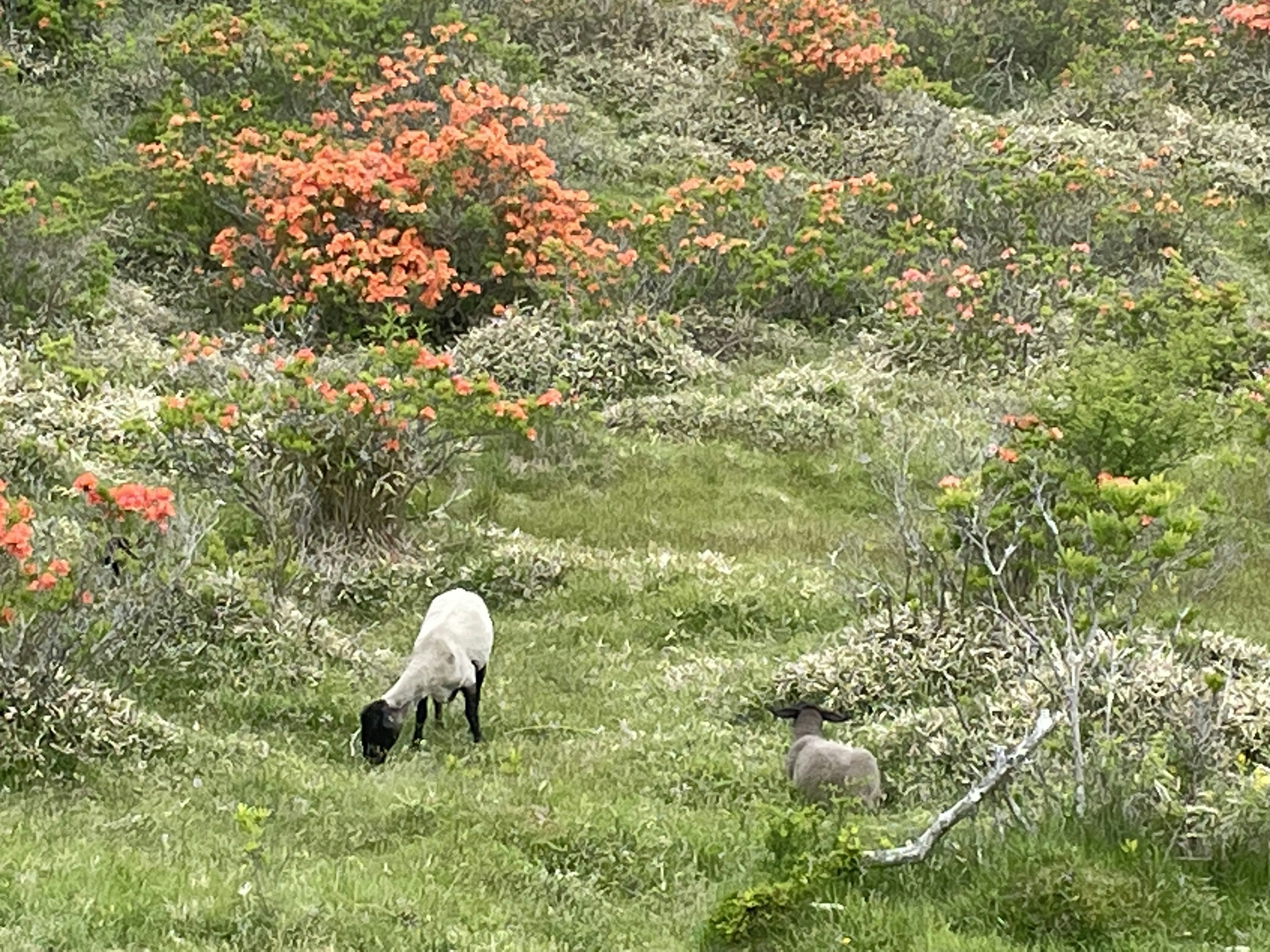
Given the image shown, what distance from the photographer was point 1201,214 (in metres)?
17.2

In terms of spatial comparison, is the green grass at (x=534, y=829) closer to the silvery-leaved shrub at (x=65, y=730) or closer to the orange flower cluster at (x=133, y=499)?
the silvery-leaved shrub at (x=65, y=730)

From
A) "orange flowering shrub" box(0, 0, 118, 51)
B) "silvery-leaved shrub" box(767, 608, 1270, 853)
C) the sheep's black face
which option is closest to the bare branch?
"silvery-leaved shrub" box(767, 608, 1270, 853)

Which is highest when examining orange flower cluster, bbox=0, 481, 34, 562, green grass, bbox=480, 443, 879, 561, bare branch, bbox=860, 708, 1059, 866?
bare branch, bbox=860, 708, 1059, 866

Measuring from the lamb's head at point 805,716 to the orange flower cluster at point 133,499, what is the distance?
3.01 metres

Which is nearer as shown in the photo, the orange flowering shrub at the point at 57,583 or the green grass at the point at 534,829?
the green grass at the point at 534,829

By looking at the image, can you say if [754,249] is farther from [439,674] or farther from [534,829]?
[534,829]

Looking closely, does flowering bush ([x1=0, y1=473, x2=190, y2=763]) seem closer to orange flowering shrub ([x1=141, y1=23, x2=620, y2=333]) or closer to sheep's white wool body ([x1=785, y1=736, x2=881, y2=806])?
sheep's white wool body ([x1=785, y1=736, x2=881, y2=806])

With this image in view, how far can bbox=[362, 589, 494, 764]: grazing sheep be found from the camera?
7109 mm

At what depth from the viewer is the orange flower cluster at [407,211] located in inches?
Result: 561

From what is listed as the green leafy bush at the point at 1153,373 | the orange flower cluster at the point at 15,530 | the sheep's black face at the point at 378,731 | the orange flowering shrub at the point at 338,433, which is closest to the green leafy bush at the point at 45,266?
the orange flowering shrub at the point at 338,433

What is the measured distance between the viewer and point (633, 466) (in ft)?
40.1

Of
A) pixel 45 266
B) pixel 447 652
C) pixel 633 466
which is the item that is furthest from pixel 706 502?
pixel 45 266

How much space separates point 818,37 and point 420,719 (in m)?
14.0

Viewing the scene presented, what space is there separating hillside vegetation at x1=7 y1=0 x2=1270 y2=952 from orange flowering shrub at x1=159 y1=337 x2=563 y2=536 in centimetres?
4
